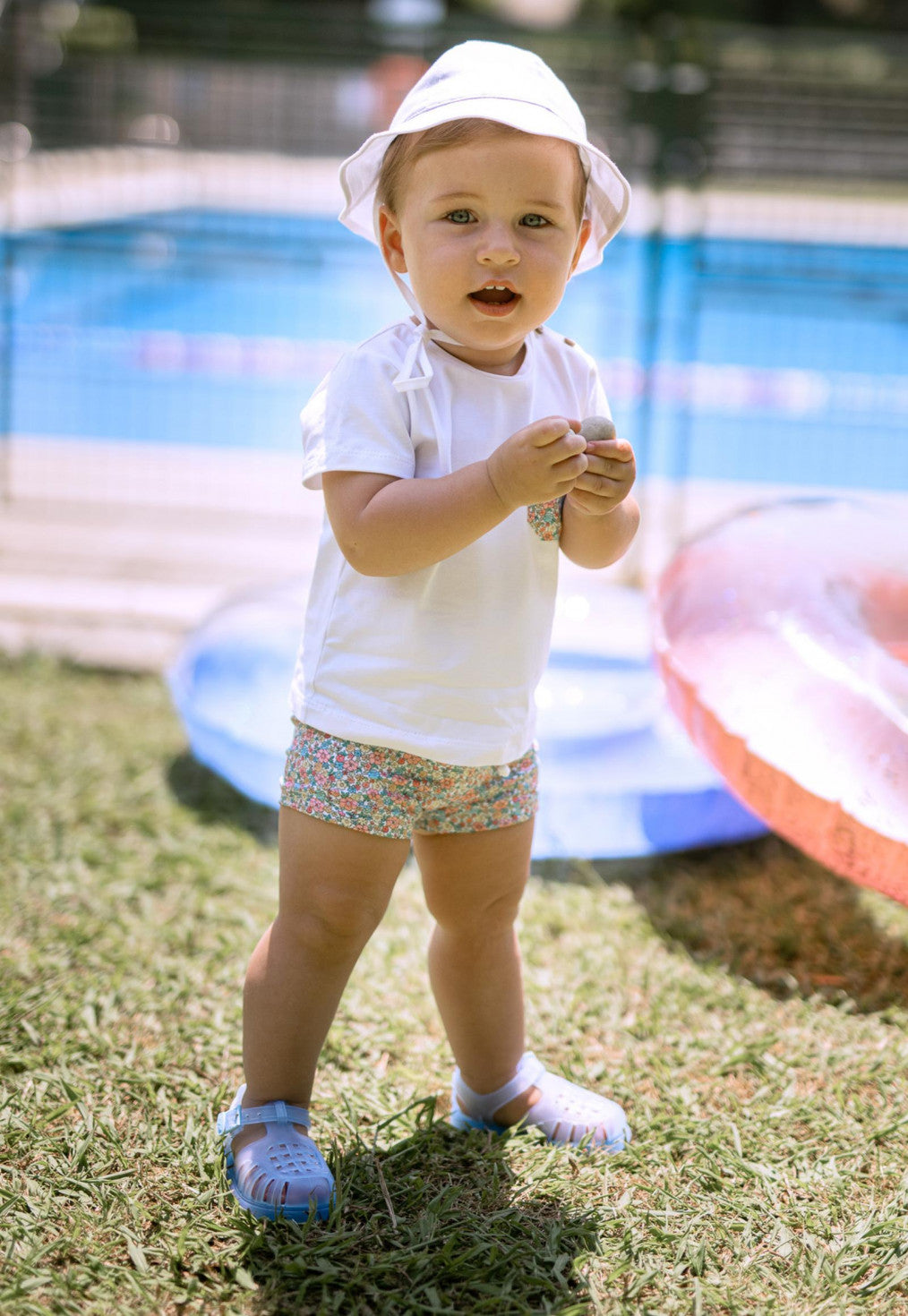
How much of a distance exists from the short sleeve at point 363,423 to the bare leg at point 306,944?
477 millimetres

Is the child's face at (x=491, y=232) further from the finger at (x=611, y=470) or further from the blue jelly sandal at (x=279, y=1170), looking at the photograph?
the blue jelly sandal at (x=279, y=1170)

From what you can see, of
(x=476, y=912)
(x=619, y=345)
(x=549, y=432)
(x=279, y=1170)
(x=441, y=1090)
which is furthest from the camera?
(x=619, y=345)

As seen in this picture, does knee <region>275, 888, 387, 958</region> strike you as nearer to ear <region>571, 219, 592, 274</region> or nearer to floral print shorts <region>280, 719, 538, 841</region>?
floral print shorts <region>280, 719, 538, 841</region>

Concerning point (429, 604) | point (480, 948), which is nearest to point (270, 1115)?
point (480, 948)

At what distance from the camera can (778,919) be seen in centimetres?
280

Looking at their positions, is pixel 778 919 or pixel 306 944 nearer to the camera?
pixel 306 944

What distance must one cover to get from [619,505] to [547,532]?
0.10 m

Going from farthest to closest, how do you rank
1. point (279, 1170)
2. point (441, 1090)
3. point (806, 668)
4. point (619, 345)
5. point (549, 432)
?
point (619, 345), point (806, 668), point (441, 1090), point (279, 1170), point (549, 432)

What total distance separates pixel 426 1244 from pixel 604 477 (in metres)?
0.99

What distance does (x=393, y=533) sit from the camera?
166 centimetres

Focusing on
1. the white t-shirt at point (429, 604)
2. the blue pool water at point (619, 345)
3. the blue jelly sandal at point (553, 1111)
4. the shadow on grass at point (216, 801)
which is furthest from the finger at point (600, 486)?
the blue pool water at point (619, 345)

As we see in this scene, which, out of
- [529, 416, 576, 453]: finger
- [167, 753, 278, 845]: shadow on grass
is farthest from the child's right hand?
[167, 753, 278, 845]: shadow on grass

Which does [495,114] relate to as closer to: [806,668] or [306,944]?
[306,944]

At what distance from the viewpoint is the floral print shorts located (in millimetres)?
1790
